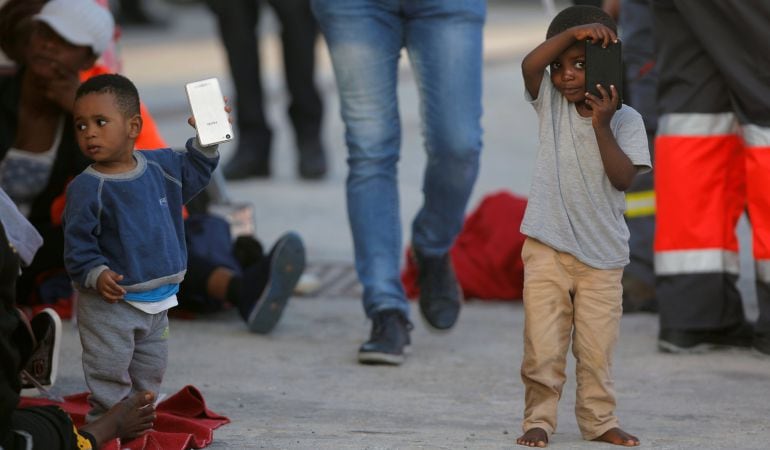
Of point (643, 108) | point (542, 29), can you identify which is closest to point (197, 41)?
point (542, 29)

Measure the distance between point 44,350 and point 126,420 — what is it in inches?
14.9

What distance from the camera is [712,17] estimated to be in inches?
188

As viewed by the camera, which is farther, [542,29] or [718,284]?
[542,29]

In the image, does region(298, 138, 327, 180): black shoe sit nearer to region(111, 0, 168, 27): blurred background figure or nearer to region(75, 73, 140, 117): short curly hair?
region(75, 73, 140, 117): short curly hair

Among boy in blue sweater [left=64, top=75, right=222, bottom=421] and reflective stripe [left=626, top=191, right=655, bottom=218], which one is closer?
boy in blue sweater [left=64, top=75, right=222, bottom=421]

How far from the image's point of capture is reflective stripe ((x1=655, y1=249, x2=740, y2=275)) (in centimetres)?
500

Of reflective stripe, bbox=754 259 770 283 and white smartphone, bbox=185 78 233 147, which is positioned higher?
white smartphone, bbox=185 78 233 147

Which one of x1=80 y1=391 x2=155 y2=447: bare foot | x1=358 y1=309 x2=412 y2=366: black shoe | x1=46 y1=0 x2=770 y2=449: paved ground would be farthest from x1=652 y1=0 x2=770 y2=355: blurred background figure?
x1=80 y1=391 x2=155 y2=447: bare foot

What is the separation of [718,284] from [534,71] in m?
1.56

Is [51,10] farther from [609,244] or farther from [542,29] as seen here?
[542,29]

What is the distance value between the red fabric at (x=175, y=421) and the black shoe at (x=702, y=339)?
1.66 metres

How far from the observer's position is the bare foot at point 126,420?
3.61 m

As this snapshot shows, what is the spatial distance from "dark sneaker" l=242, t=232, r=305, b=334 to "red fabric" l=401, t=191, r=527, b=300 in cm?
75

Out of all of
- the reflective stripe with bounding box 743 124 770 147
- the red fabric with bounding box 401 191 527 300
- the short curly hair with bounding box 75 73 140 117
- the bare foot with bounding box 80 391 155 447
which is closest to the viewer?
the bare foot with bounding box 80 391 155 447
